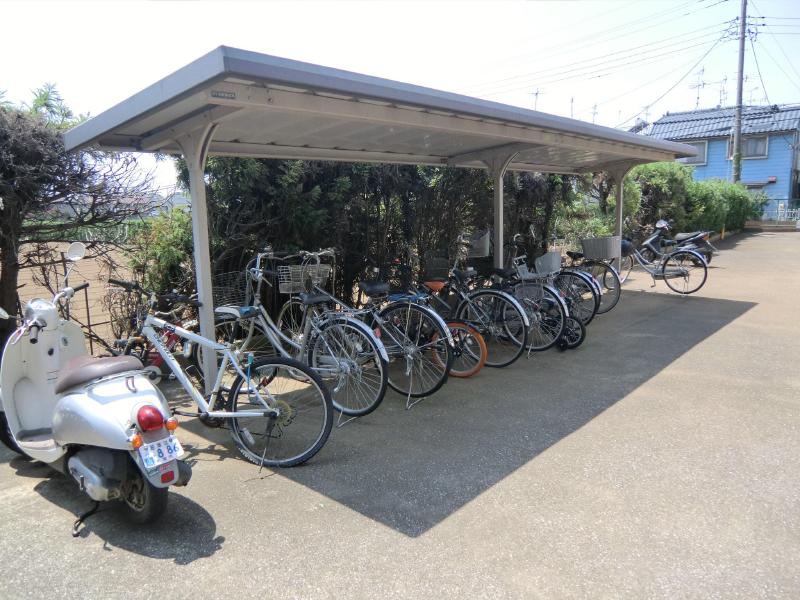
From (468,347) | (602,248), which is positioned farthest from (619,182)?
(468,347)

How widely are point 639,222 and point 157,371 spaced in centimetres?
1357

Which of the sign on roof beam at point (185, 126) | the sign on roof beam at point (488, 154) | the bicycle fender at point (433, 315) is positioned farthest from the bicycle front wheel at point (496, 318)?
the sign on roof beam at point (185, 126)

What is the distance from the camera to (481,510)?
2.71m

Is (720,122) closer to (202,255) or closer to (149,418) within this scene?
(202,255)

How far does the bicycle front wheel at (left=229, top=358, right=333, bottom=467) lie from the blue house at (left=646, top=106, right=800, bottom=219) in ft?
85.5

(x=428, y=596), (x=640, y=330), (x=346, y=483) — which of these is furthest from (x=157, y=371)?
(x=640, y=330)

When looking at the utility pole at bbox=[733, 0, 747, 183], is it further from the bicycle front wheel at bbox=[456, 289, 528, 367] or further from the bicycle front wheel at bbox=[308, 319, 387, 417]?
the bicycle front wheel at bbox=[308, 319, 387, 417]

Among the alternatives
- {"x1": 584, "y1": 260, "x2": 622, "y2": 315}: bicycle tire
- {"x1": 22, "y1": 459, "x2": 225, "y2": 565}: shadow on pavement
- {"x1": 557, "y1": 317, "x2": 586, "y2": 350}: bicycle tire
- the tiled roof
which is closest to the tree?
{"x1": 22, "y1": 459, "x2": 225, "y2": 565}: shadow on pavement

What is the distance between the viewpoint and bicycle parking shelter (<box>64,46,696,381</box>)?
297 centimetres

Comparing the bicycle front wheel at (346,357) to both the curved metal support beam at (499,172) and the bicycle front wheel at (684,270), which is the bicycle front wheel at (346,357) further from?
the bicycle front wheel at (684,270)

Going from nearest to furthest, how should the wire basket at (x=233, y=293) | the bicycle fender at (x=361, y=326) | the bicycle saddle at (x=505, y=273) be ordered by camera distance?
the bicycle fender at (x=361, y=326)
the wire basket at (x=233, y=293)
the bicycle saddle at (x=505, y=273)

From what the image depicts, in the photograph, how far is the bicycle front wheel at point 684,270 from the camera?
879cm

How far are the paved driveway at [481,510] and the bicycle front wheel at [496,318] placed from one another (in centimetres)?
77

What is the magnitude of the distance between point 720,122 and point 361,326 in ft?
94.8
